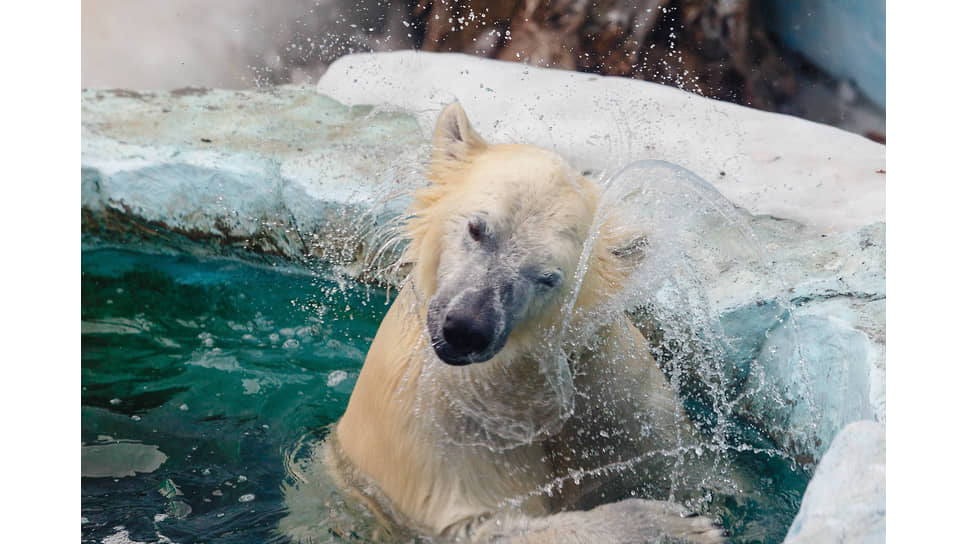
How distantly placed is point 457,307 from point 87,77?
2886 mm

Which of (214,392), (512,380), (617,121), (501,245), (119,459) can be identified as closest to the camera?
(501,245)

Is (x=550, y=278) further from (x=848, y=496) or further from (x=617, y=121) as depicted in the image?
(x=617, y=121)

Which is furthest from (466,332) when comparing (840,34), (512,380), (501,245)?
(840,34)

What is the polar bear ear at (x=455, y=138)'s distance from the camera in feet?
6.93

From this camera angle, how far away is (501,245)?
1821 millimetres

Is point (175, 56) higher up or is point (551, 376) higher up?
point (175, 56)

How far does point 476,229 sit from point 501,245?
0.07m

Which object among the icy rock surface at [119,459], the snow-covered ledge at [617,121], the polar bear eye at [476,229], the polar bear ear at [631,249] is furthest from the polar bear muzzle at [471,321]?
the snow-covered ledge at [617,121]

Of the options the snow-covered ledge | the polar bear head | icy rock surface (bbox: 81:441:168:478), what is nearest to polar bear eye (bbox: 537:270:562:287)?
the polar bear head

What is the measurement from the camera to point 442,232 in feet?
6.40

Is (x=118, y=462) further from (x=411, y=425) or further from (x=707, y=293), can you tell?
(x=707, y=293)

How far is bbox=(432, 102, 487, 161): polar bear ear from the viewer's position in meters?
2.11

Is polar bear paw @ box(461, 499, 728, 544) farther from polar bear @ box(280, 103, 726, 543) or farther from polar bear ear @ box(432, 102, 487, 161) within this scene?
polar bear ear @ box(432, 102, 487, 161)

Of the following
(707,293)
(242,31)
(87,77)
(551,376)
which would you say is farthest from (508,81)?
(551,376)
